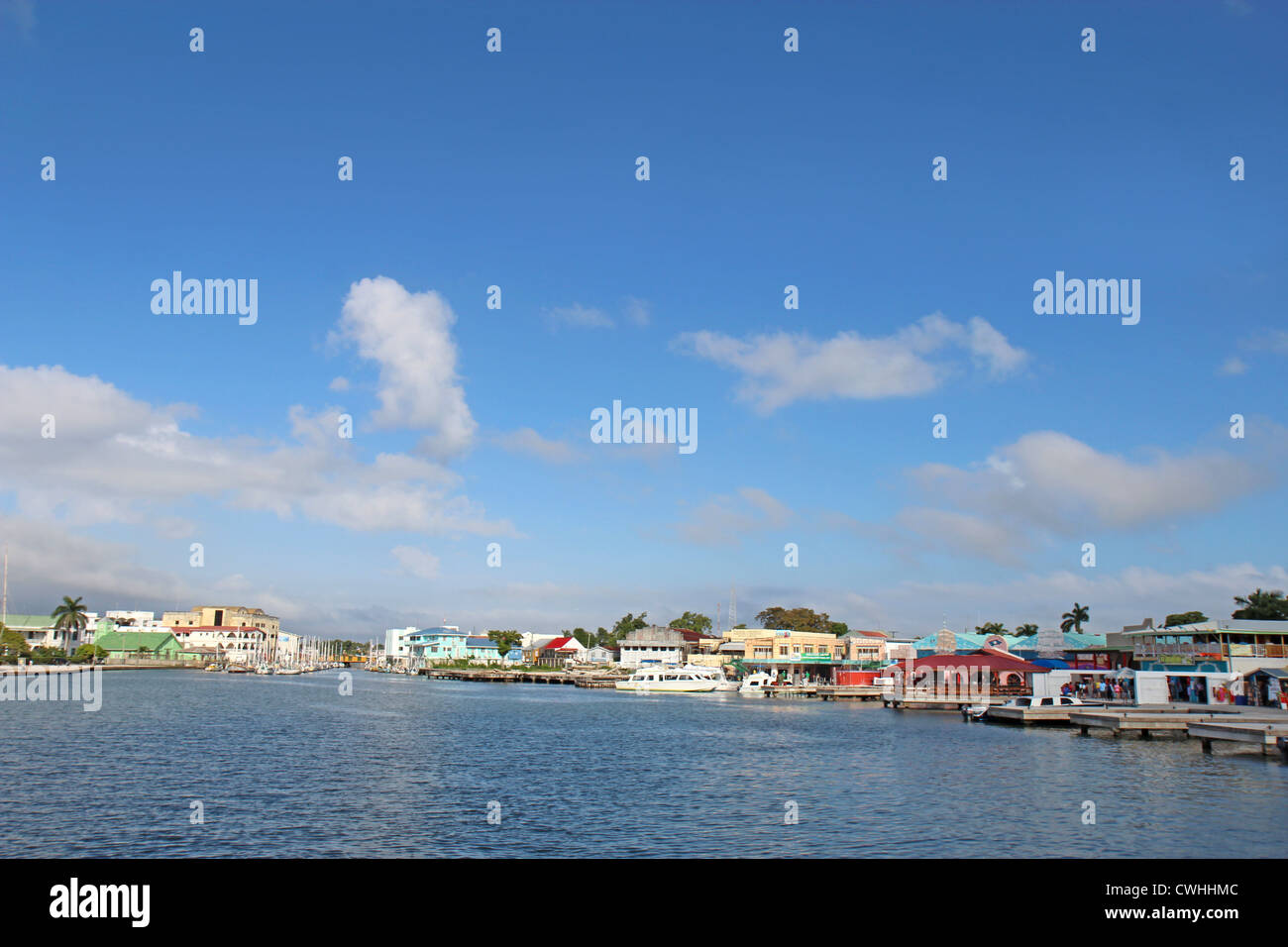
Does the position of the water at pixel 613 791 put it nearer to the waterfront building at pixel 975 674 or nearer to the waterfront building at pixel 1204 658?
the waterfront building at pixel 1204 658

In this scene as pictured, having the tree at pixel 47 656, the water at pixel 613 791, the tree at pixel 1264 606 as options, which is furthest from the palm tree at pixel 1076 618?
the tree at pixel 47 656

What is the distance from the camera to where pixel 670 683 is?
143125 millimetres

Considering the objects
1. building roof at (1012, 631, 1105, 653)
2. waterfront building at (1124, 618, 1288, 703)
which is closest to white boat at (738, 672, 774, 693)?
building roof at (1012, 631, 1105, 653)

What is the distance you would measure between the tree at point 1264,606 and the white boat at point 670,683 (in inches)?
3216

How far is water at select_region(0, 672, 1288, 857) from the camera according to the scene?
91.8ft

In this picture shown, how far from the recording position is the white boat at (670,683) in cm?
14100

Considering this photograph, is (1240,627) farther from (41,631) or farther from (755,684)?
(41,631)

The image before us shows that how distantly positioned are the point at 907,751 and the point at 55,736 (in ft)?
174

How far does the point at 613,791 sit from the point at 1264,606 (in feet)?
431

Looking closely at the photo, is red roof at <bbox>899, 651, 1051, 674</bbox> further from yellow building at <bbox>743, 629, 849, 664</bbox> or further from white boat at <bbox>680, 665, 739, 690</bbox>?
yellow building at <bbox>743, 629, 849, 664</bbox>
